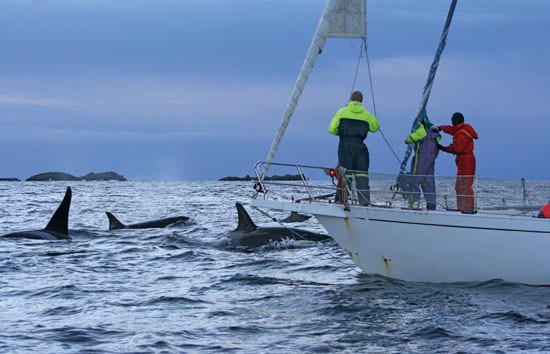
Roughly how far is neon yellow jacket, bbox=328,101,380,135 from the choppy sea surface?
269 centimetres

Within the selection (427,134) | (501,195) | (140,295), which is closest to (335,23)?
(427,134)

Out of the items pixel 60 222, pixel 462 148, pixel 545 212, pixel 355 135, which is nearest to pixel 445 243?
pixel 545 212

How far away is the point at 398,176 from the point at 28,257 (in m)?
9.75

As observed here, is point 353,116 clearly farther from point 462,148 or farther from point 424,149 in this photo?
point 462,148

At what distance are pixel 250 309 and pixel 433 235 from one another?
10.5 feet

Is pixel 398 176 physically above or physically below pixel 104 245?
above

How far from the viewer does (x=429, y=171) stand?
15.3m

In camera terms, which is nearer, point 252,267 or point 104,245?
point 252,267

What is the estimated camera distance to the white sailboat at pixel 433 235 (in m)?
13.9

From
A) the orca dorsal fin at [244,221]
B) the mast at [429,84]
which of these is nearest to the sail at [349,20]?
the mast at [429,84]

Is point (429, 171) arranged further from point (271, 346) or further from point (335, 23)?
point (271, 346)

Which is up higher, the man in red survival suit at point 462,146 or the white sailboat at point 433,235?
the man in red survival suit at point 462,146

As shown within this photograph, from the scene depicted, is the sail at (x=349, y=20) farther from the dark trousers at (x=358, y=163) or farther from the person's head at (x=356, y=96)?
the dark trousers at (x=358, y=163)

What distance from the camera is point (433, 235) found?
14180 mm
